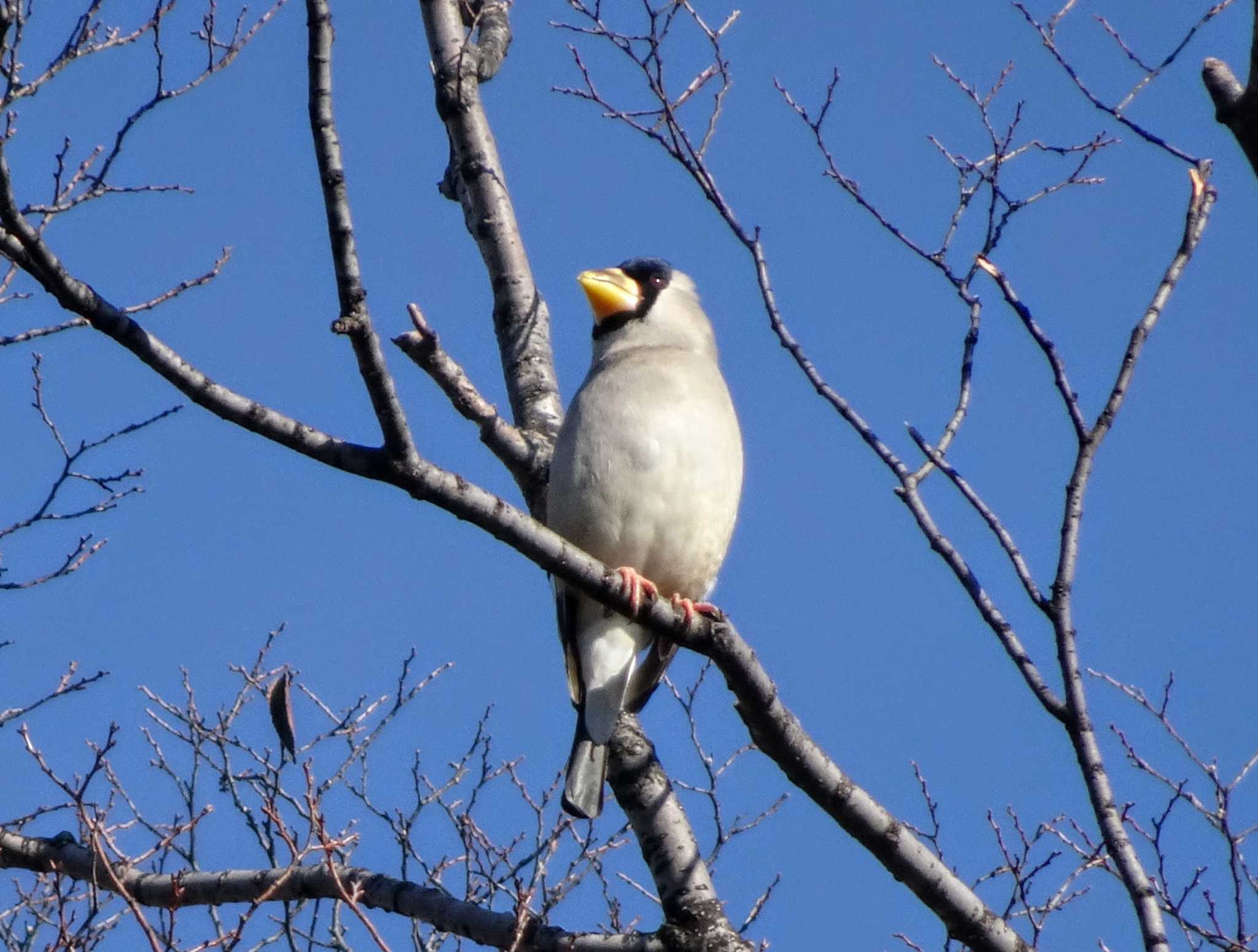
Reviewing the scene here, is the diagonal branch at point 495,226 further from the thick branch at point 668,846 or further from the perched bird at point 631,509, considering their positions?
the thick branch at point 668,846

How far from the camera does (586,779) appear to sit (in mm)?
4895

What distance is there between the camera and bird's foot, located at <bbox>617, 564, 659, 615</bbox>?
157 inches

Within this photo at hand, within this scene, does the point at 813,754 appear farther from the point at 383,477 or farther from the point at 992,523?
the point at 383,477

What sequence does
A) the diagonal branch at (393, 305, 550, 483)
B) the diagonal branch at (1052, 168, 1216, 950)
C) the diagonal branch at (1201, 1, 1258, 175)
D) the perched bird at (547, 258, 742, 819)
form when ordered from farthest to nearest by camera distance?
the perched bird at (547, 258, 742, 819) < the diagonal branch at (393, 305, 550, 483) < the diagonal branch at (1052, 168, 1216, 950) < the diagonal branch at (1201, 1, 1258, 175)

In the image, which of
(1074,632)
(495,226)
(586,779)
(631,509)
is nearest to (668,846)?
(586,779)

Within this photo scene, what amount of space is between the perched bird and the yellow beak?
2.41ft

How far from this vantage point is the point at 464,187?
6230mm

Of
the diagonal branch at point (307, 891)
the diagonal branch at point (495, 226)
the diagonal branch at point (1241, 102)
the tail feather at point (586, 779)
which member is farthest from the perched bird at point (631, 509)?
the diagonal branch at point (1241, 102)

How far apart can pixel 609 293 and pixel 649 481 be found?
4.40 ft

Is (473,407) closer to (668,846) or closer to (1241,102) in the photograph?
(668,846)

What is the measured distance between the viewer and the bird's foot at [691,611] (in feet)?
13.1

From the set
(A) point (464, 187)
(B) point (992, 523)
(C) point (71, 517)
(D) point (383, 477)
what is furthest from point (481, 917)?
(A) point (464, 187)

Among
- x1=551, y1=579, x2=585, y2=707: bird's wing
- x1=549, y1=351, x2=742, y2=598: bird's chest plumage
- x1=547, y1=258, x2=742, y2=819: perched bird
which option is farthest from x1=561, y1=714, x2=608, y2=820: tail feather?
x1=549, y1=351, x2=742, y2=598: bird's chest plumage

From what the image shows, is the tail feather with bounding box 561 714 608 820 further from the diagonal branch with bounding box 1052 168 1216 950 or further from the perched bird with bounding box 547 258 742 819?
the diagonal branch with bounding box 1052 168 1216 950
